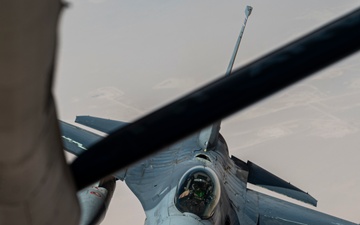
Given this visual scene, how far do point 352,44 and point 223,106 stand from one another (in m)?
0.44

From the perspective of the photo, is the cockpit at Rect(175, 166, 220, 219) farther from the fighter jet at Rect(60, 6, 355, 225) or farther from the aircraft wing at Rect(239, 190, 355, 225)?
the aircraft wing at Rect(239, 190, 355, 225)

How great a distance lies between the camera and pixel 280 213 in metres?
12.7

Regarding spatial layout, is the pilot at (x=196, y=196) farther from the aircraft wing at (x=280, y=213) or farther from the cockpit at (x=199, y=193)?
the aircraft wing at (x=280, y=213)

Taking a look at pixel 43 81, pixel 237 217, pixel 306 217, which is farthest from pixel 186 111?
pixel 306 217

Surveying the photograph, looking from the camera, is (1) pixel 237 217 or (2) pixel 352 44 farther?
(1) pixel 237 217

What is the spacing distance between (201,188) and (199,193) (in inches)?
3.4

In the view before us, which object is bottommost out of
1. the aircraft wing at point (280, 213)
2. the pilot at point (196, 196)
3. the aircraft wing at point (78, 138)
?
the aircraft wing at point (280, 213)

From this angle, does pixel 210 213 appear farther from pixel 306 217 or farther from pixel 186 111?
pixel 186 111

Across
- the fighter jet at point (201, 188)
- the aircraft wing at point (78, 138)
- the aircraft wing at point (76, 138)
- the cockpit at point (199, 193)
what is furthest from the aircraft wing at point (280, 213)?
the aircraft wing at point (76, 138)

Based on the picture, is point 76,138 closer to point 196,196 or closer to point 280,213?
point 280,213

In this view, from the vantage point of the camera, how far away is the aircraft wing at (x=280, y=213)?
1234 centimetres

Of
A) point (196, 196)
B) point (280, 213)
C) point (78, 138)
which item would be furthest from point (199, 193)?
point (78, 138)

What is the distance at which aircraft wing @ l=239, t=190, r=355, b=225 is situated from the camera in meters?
12.3

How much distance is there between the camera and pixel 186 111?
71.1 inches
